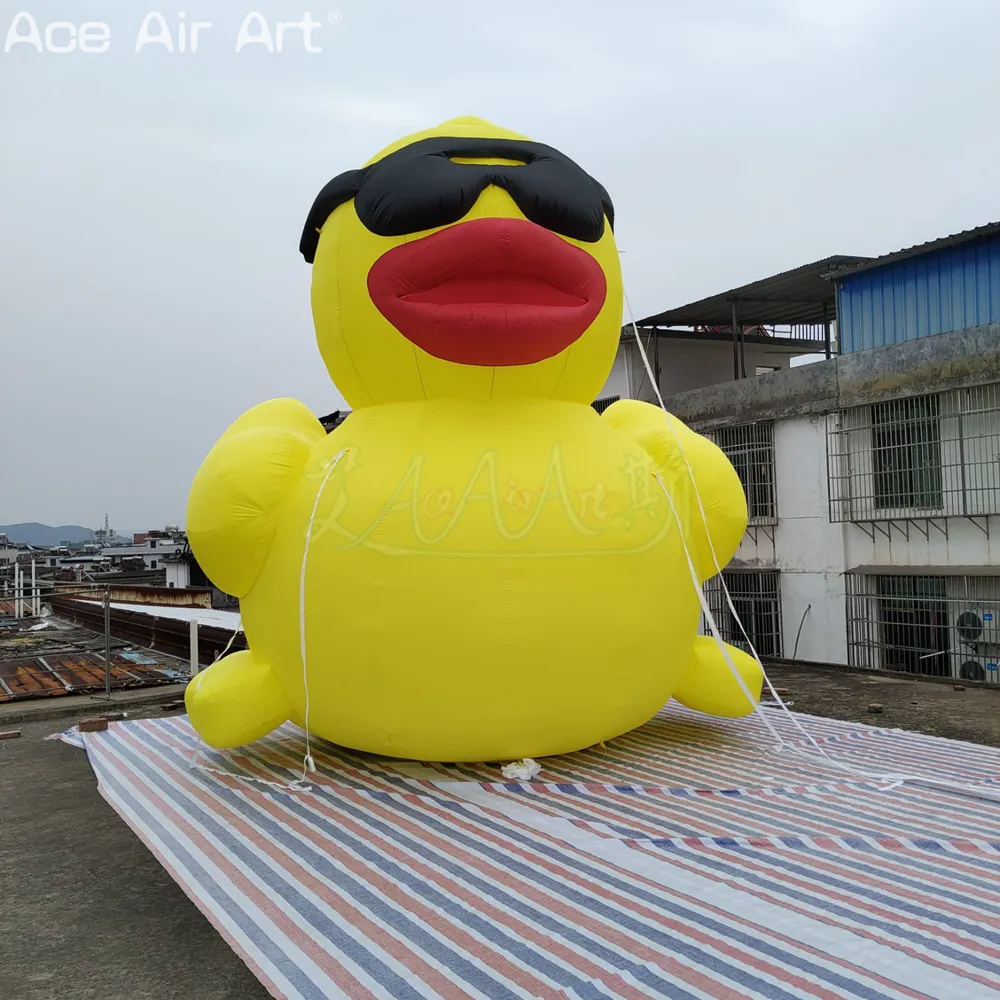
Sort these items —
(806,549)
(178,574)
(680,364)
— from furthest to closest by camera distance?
(178,574), (680,364), (806,549)

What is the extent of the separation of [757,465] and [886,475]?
2077 mm

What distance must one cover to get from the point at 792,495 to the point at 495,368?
8.95 meters

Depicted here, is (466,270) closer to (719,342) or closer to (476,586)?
(476,586)

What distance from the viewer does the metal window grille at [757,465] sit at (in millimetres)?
12828

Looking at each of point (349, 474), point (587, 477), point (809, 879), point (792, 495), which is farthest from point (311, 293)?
point (792, 495)

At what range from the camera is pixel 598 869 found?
3568 millimetres

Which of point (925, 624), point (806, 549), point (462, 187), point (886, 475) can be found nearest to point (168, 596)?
point (806, 549)

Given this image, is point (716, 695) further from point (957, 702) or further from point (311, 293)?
point (957, 702)

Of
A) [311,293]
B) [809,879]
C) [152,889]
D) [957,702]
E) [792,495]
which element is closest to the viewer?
[809,879]

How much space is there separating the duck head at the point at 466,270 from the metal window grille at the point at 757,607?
28.1 ft

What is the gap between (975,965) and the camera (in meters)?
2.75

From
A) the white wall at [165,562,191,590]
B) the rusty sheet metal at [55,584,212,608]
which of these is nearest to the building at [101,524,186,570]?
the white wall at [165,562,191,590]

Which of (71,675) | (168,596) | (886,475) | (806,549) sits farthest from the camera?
(168,596)

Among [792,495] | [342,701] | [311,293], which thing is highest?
[311,293]
